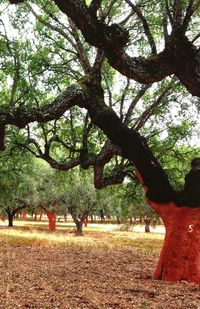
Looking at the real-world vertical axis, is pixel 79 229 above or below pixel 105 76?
below

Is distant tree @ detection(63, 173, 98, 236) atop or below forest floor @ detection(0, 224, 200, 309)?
atop

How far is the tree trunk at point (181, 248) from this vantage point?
10.9 metres

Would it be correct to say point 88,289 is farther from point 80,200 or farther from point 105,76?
point 80,200

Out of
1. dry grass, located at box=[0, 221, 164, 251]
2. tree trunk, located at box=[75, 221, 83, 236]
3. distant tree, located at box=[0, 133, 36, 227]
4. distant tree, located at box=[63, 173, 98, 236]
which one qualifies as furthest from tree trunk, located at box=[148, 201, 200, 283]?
distant tree, located at box=[63, 173, 98, 236]

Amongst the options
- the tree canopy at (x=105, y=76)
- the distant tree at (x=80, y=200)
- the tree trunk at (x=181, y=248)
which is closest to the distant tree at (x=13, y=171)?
the tree canopy at (x=105, y=76)

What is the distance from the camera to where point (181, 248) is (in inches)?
431

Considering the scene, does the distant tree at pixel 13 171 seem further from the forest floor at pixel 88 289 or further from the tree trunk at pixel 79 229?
the tree trunk at pixel 79 229

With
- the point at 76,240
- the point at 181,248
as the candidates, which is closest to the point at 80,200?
the point at 76,240

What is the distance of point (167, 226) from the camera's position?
11.5 metres

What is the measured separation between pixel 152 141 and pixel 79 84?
8.93 metres

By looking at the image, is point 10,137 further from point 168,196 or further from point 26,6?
point 168,196

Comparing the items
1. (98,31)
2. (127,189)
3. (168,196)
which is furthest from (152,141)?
(98,31)

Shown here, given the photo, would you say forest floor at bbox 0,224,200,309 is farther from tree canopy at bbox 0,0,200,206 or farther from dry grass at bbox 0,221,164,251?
dry grass at bbox 0,221,164,251

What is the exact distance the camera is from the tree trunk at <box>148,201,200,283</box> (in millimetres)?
10859
